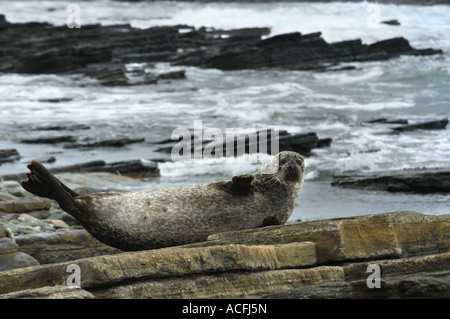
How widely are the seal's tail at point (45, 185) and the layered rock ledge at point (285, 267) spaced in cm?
147

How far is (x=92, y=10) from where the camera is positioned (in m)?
60.8

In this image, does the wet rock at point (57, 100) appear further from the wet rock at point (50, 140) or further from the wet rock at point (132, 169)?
the wet rock at point (132, 169)

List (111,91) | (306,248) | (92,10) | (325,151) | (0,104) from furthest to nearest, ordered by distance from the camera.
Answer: (92,10)
(111,91)
(0,104)
(325,151)
(306,248)

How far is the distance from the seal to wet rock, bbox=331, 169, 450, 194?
5.07 m

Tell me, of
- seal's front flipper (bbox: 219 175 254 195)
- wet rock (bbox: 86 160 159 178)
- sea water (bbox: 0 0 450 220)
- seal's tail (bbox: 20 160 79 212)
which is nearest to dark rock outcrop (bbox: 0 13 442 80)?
sea water (bbox: 0 0 450 220)

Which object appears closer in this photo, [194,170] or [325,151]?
→ [194,170]

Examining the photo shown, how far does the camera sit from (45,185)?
623 centimetres

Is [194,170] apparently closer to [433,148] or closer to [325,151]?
[325,151]

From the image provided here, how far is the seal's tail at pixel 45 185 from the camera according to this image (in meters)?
6.18

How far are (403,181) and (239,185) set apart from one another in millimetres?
5568

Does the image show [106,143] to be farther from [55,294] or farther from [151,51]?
[151,51]

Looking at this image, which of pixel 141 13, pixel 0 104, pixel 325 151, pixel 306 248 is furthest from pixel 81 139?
pixel 141 13

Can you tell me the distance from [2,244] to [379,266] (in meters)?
3.56

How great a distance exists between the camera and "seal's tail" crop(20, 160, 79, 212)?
618 cm
